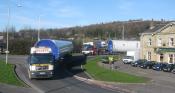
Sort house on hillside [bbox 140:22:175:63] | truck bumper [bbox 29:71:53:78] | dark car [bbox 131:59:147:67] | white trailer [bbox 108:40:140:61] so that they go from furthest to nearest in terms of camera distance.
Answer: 1. white trailer [bbox 108:40:140:61]
2. house on hillside [bbox 140:22:175:63]
3. dark car [bbox 131:59:147:67]
4. truck bumper [bbox 29:71:53:78]

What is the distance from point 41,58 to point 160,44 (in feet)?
116

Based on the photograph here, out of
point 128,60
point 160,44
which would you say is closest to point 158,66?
point 160,44

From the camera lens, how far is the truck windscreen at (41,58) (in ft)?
125

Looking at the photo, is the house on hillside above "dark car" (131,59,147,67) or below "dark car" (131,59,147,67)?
above

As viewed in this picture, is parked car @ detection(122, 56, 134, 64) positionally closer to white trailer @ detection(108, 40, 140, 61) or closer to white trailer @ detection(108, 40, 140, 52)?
white trailer @ detection(108, 40, 140, 61)

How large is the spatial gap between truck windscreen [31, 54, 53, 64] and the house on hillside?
31.9m

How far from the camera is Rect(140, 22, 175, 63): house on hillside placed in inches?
2571

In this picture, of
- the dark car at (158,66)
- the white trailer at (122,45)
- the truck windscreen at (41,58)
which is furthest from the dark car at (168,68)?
the white trailer at (122,45)

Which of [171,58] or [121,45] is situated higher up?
[121,45]

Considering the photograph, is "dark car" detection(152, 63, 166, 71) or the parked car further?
the parked car

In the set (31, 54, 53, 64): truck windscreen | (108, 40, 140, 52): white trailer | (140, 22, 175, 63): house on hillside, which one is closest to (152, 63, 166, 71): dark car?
(140, 22, 175, 63): house on hillside

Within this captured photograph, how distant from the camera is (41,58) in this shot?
38.5 m

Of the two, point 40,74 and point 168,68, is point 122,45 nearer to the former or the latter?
point 168,68

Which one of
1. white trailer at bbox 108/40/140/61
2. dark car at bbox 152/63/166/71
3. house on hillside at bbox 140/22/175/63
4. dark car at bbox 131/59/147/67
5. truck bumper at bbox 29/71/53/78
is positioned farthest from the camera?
white trailer at bbox 108/40/140/61
